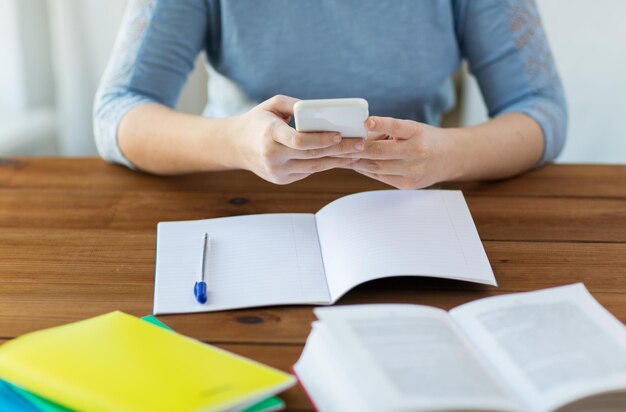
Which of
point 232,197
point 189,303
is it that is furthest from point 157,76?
point 189,303

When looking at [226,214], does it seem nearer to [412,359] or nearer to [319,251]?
[319,251]

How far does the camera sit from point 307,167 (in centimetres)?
107

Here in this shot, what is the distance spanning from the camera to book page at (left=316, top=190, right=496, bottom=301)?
0.95 meters

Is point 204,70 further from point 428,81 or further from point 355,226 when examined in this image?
point 355,226

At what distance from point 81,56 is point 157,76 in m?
0.84

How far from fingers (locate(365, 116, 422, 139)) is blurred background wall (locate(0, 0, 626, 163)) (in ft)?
3.45

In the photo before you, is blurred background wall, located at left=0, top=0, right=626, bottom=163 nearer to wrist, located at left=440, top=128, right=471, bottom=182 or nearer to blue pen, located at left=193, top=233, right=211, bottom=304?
wrist, located at left=440, top=128, right=471, bottom=182

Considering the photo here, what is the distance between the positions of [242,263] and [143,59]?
1.79ft

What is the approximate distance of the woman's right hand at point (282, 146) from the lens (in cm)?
100

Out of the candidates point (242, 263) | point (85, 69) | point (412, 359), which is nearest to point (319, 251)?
point (242, 263)

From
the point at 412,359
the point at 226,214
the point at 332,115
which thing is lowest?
the point at 226,214

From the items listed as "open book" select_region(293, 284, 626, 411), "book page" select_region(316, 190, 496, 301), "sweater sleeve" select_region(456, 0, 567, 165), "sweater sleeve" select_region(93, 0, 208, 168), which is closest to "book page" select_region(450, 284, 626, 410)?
"open book" select_region(293, 284, 626, 411)

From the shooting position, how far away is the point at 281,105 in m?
1.10

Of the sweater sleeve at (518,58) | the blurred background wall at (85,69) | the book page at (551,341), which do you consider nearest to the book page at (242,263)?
the book page at (551,341)
